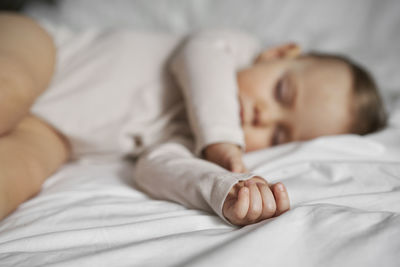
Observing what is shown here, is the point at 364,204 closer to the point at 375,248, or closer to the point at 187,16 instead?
the point at 375,248

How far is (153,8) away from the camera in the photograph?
137cm

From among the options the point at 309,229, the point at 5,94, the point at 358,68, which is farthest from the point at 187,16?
the point at 309,229

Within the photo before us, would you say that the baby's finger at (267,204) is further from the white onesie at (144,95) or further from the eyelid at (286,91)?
the eyelid at (286,91)

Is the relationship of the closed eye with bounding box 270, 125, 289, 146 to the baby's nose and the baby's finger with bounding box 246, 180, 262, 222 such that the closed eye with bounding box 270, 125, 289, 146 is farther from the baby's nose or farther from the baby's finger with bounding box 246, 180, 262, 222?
the baby's finger with bounding box 246, 180, 262, 222

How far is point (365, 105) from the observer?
979mm

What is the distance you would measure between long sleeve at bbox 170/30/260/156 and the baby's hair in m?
0.32

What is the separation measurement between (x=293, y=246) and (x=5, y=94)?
0.65 meters

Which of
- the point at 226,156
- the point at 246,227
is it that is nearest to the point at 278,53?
the point at 226,156

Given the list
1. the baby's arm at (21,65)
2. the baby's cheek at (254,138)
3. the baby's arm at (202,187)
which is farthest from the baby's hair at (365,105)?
the baby's arm at (21,65)

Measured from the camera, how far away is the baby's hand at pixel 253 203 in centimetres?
53

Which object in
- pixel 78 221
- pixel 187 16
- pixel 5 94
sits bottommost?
pixel 78 221

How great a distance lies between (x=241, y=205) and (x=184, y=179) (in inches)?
6.4

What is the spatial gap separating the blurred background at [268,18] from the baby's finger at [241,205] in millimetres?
967

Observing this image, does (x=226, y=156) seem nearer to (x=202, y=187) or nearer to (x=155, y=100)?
(x=202, y=187)
